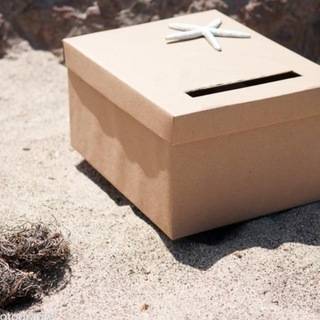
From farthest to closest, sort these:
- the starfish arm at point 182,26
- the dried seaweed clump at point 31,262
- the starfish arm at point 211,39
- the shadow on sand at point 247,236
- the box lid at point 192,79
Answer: the starfish arm at point 182,26, the starfish arm at point 211,39, the shadow on sand at point 247,236, the box lid at point 192,79, the dried seaweed clump at point 31,262

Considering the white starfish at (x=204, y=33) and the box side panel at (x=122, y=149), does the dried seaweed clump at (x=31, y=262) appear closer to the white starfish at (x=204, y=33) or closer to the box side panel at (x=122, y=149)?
the box side panel at (x=122, y=149)

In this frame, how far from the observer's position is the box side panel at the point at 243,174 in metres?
1.98

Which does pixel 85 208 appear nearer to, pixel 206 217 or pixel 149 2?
pixel 206 217

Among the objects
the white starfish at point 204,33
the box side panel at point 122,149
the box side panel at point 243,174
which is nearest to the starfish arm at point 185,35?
the white starfish at point 204,33

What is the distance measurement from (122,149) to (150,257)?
322 mm

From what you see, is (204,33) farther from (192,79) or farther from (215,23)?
(192,79)

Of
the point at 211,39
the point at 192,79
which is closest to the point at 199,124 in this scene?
the point at 192,79

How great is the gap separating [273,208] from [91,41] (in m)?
0.71

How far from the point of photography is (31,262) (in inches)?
75.0

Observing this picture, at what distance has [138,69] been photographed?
6.89ft

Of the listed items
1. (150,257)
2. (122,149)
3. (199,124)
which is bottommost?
(150,257)

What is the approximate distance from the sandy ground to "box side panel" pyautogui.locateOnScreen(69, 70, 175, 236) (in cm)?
8

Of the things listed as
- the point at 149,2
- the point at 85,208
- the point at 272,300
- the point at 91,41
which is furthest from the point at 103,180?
the point at 149,2

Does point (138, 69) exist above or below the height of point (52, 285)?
above
